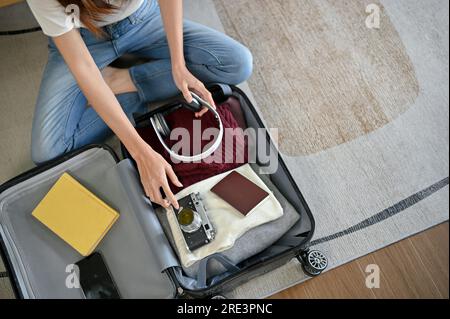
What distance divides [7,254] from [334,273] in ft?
2.77

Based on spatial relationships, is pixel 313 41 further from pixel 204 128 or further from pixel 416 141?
pixel 204 128

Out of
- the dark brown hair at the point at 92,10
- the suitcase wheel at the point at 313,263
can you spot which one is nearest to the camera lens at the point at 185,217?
the suitcase wheel at the point at 313,263

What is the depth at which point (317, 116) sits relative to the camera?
3.83ft

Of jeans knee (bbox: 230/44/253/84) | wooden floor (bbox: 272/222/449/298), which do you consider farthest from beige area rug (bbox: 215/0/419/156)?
wooden floor (bbox: 272/222/449/298)

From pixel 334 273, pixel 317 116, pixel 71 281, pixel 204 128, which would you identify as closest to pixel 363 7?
pixel 317 116

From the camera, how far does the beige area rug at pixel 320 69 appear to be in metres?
1.16

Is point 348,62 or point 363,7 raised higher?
point 363,7

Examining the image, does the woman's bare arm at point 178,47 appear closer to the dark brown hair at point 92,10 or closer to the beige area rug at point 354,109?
the dark brown hair at point 92,10

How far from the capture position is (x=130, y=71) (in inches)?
42.4

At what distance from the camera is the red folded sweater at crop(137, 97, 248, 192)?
904mm

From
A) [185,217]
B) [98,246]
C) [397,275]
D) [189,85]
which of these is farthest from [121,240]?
[397,275]

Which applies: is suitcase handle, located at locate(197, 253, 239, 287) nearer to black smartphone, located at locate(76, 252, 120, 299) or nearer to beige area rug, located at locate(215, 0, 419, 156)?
black smartphone, located at locate(76, 252, 120, 299)

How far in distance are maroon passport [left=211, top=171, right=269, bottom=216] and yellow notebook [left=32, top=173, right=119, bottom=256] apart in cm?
28

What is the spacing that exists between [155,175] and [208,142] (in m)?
0.17
